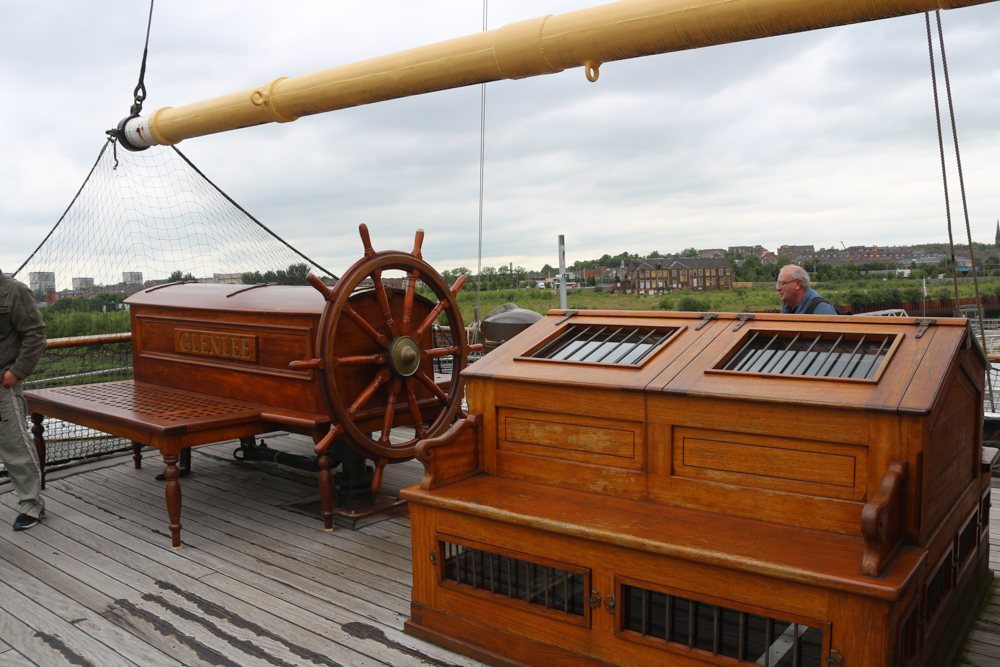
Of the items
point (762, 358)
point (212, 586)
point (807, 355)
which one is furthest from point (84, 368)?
point (807, 355)

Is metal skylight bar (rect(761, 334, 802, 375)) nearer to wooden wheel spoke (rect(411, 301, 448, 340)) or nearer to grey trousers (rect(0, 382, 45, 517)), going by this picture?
wooden wheel spoke (rect(411, 301, 448, 340))

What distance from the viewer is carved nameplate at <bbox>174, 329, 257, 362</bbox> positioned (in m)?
3.85

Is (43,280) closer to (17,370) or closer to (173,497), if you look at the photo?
(17,370)

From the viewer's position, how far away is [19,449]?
3617 mm

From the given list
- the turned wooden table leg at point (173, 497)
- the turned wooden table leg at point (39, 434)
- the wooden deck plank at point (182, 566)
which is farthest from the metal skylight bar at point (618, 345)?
the turned wooden table leg at point (39, 434)

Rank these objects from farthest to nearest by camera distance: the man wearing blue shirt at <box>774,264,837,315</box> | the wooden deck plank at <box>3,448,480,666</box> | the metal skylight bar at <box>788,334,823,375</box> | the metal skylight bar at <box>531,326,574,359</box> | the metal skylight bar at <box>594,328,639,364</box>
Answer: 1. the man wearing blue shirt at <box>774,264,837,315</box>
2. the metal skylight bar at <box>531,326,574,359</box>
3. the metal skylight bar at <box>594,328,639,364</box>
4. the wooden deck plank at <box>3,448,480,666</box>
5. the metal skylight bar at <box>788,334,823,375</box>

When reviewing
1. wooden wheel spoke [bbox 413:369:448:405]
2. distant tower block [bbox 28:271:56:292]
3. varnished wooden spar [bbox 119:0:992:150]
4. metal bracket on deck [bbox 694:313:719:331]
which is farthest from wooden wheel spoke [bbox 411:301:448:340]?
distant tower block [bbox 28:271:56:292]

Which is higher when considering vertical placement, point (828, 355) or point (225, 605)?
point (828, 355)

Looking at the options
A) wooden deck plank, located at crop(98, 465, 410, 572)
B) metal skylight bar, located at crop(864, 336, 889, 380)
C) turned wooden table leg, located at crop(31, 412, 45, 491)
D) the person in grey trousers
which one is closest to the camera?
metal skylight bar, located at crop(864, 336, 889, 380)

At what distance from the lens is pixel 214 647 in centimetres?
241

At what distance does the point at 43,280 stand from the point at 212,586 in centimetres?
332

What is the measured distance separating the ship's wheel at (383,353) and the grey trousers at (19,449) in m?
1.53

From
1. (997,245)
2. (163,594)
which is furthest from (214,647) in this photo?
(997,245)

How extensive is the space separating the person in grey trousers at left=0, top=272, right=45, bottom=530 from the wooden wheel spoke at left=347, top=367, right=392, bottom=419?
157 centimetres
